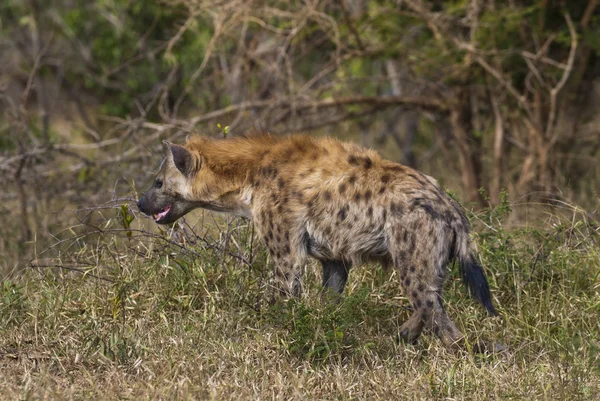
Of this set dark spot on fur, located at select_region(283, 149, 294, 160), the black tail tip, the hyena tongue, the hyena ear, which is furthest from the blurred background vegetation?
the black tail tip

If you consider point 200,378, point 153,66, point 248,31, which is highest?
point 200,378

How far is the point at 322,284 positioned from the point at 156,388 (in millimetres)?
1344

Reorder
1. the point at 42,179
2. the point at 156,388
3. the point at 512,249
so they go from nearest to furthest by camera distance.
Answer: the point at 156,388, the point at 512,249, the point at 42,179

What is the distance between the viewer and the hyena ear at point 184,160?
5199 millimetres

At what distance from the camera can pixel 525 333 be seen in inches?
189

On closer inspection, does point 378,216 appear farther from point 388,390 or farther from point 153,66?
point 153,66

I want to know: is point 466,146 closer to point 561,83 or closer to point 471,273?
point 561,83

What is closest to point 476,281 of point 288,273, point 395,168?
point 395,168

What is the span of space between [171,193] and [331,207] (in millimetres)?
1029

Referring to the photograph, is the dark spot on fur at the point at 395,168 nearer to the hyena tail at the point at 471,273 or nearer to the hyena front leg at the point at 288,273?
the hyena tail at the point at 471,273

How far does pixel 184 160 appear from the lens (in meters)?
5.23

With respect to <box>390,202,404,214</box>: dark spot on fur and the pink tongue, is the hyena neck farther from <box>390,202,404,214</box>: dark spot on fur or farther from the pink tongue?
<box>390,202,404,214</box>: dark spot on fur

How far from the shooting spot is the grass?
4.09 m

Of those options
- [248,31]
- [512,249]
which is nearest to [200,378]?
[512,249]
